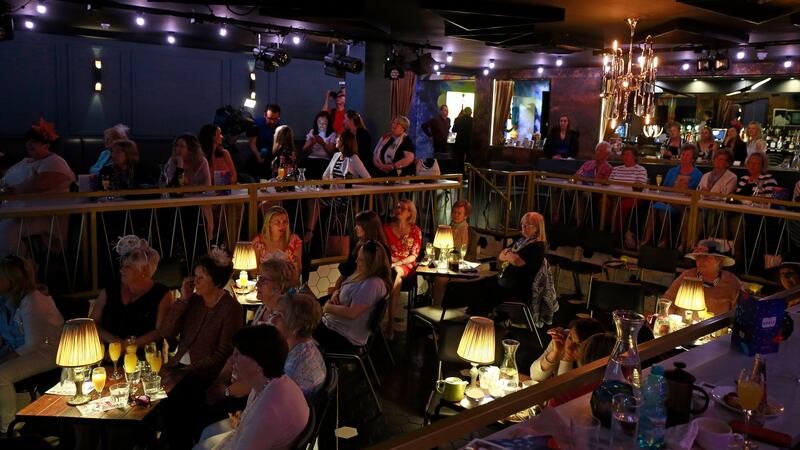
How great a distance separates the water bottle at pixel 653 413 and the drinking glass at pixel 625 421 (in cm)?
7

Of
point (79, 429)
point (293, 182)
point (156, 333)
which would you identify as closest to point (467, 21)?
point (293, 182)

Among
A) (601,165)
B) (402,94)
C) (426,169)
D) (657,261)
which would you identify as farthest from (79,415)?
(402,94)

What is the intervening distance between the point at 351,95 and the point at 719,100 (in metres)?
7.61

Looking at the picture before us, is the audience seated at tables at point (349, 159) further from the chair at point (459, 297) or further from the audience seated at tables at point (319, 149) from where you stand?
the chair at point (459, 297)

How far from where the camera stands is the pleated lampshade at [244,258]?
219 inches

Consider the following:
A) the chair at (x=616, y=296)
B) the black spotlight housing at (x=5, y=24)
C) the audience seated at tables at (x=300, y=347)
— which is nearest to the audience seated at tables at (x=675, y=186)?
the chair at (x=616, y=296)

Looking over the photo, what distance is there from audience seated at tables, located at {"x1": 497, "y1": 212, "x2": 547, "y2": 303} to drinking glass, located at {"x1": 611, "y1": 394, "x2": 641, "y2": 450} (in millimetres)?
4282

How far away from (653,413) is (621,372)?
152mm

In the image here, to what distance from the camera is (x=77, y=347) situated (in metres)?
3.58

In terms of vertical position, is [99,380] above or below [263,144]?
below

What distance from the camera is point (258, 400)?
2.87 meters

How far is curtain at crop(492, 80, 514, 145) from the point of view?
17.2 m

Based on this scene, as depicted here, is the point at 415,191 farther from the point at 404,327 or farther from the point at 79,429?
the point at 79,429

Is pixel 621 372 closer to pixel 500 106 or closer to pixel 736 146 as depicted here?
pixel 736 146
